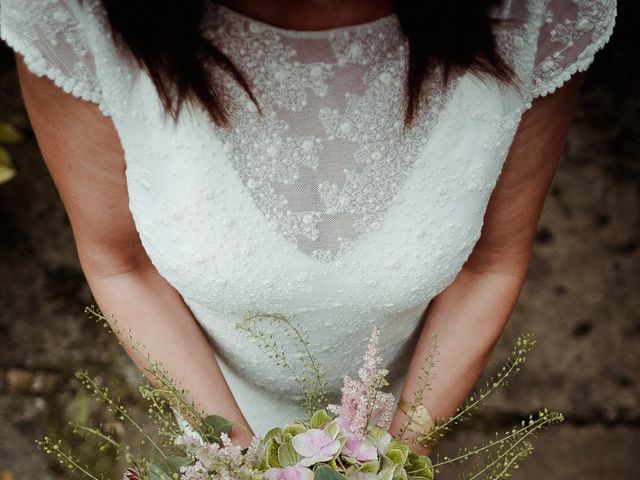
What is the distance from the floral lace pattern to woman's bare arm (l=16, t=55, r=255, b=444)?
0.66 ft

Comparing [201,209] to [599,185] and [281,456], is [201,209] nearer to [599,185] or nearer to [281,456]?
[281,456]

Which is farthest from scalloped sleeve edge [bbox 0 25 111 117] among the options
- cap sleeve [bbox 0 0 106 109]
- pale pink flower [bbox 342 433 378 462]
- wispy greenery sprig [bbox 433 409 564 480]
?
wispy greenery sprig [bbox 433 409 564 480]

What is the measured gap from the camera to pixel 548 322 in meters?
2.59

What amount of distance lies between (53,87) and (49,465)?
6.19 feet

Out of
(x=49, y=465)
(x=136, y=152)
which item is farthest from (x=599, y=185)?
(x=49, y=465)

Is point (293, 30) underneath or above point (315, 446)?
above

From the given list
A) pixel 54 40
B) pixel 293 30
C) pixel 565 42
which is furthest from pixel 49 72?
pixel 565 42

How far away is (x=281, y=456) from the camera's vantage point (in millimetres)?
795

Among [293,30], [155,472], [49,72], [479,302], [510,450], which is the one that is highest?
[49,72]

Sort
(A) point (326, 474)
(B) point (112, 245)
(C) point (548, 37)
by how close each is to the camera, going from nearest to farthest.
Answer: (A) point (326, 474) < (C) point (548, 37) < (B) point (112, 245)

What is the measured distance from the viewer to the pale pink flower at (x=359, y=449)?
787 mm

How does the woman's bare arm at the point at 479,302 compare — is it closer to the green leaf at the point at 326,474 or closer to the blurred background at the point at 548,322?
the green leaf at the point at 326,474

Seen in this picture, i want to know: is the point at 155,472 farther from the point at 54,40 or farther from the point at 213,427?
the point at 54,40

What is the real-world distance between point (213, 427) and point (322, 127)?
441 mm
